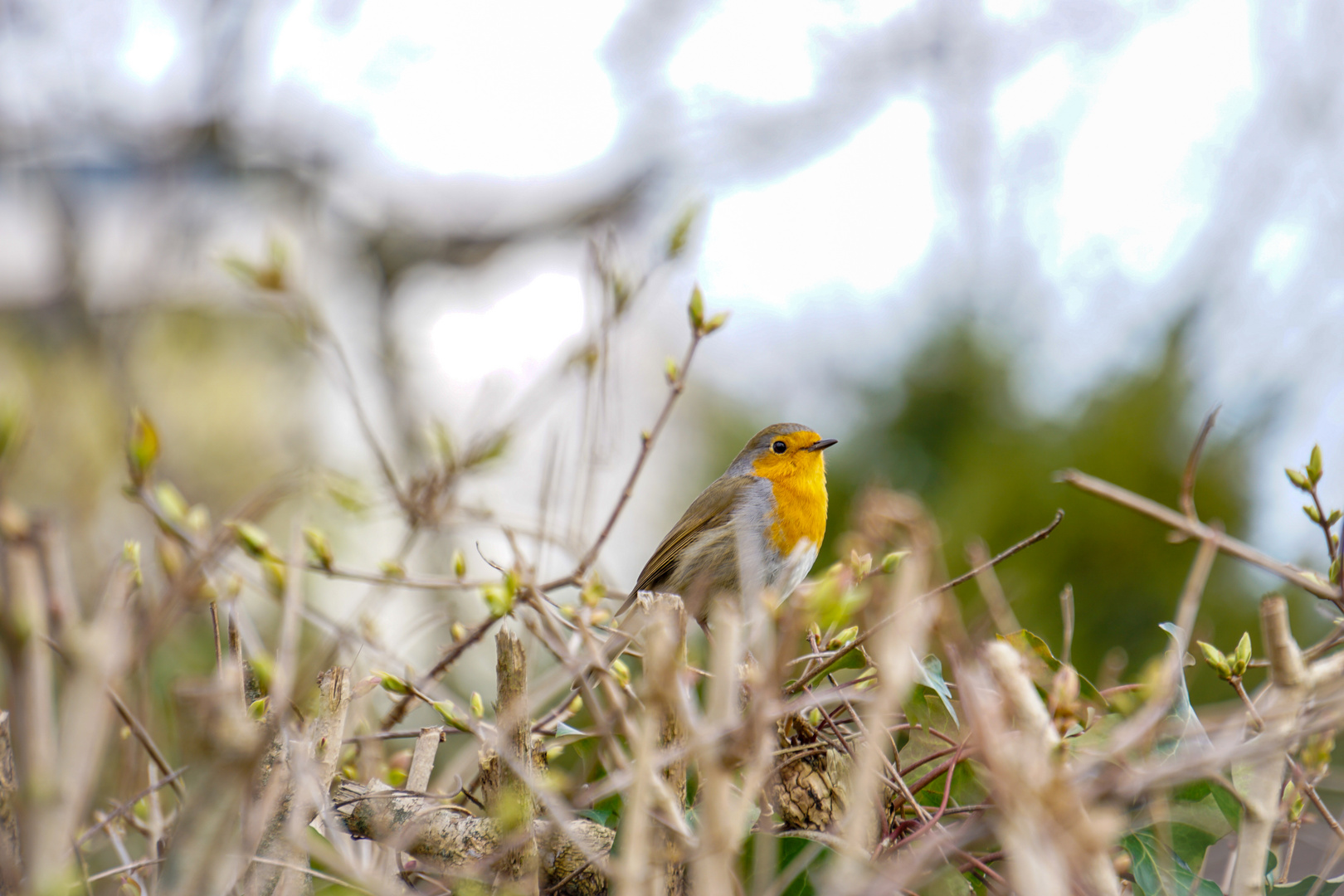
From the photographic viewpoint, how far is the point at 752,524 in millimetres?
3322

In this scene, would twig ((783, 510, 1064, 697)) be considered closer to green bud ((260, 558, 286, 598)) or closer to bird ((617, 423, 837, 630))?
green bud ((260, 558, 286, 598))

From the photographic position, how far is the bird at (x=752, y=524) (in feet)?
10.6

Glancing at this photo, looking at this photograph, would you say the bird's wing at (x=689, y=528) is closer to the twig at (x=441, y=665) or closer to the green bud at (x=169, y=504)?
the twig at (x=441, y=665)

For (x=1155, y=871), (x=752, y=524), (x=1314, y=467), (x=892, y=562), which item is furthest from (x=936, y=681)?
(x=752, y=524)

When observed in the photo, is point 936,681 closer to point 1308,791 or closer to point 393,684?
point 1308,791

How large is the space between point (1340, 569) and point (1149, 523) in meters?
4.83

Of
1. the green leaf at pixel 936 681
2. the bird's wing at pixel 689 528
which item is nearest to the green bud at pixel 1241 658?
the green leaf at pixel 936 681

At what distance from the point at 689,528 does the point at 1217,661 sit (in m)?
2.25

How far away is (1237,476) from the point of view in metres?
5.84

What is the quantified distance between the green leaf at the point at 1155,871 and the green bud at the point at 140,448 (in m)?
1.48

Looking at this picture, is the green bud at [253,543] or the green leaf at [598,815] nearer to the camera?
the green bud at [253,543]

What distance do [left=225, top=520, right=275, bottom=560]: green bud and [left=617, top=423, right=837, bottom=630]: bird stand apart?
76.4 inches

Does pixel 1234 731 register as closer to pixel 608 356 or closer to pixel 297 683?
pixel 297 683

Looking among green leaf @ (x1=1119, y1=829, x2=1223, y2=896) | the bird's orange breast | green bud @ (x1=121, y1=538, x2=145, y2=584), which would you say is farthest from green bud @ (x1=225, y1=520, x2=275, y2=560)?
the bird's orange breast
